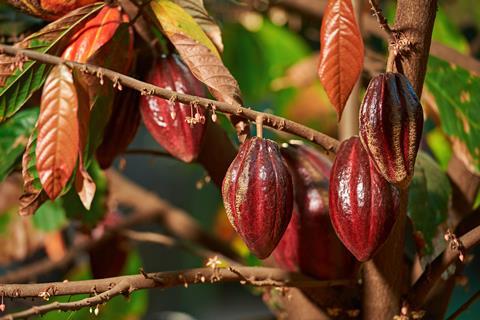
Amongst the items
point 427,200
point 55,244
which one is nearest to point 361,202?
point 427,200

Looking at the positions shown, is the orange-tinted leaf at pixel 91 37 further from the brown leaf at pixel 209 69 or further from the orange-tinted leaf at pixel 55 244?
the orange-tinted leaf at pixel 55 244

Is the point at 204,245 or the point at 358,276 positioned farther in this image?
the point at 204,245

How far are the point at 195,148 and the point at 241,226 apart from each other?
94 mm

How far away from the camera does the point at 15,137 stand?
0.64m

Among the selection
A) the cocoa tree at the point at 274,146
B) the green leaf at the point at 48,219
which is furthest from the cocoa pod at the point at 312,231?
Result: the green leaf at the point at 48,219

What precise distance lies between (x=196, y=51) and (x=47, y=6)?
100 mm

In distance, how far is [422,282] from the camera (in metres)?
0.47

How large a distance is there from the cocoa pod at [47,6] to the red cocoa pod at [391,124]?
0.65 feet

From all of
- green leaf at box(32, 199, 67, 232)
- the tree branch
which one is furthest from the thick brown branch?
green leaf at box(32, 199, 67, 232)

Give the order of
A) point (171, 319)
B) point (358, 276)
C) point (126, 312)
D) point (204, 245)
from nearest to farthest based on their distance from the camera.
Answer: point (358, 276), point (204, 245), point (126, 312), point (171, 319)

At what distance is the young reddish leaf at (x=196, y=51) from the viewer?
1.37 feet

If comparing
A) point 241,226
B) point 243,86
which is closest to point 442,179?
point 241,226

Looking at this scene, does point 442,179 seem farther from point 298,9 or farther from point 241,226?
point 298,9

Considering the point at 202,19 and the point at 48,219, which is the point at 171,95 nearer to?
the point at 202,19
